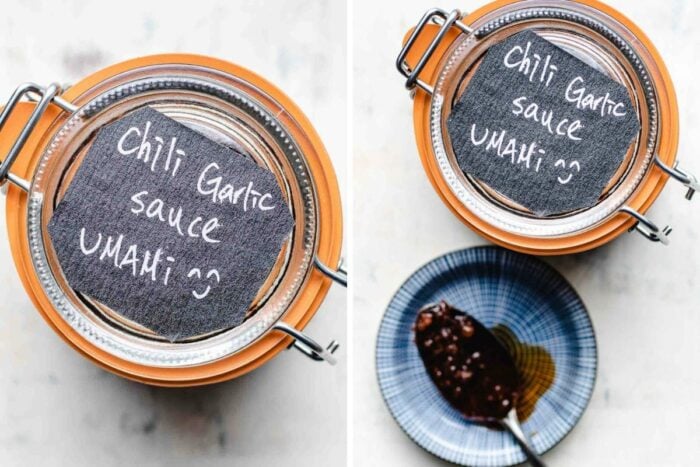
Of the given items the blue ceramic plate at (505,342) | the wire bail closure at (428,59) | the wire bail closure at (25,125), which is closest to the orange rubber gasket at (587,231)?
the wire bail closure at (428,59)

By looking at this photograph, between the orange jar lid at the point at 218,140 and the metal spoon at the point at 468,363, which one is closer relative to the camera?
the orange jar lid at the point at 218,140

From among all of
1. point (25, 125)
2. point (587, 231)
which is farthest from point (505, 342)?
point (25, 125)

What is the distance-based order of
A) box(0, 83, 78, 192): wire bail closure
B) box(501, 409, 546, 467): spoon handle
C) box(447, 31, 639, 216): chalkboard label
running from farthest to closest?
box(501, 409, 546, 467): spoon handle
box(447, 31, 639, 216): chalkboard label
box(0, 83, 78, 192): wire bail closure

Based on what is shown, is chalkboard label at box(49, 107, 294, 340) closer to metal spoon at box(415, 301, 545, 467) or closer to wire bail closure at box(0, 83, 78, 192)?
wire bail closure at box(0, 83, 78, 192)

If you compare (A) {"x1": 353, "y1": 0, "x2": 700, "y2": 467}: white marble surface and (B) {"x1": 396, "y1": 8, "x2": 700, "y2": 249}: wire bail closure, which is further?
(A) {"x1": 353, "y1": 0, "x2": 700, "y2": 467}: white marble surface

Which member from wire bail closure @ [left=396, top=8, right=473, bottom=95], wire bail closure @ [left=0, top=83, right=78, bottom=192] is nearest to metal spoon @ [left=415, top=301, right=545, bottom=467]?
wire bail closure @ [left=396, top=8, right=473, bottom=95]

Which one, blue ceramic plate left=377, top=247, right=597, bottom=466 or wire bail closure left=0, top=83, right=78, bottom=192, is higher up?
wire bail closure left=0, top=83, right=78, bottom=192

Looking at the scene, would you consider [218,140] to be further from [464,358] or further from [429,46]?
[464,358]

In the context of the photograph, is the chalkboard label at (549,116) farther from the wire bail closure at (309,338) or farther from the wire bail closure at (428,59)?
the wire bail closure at (309,338)
